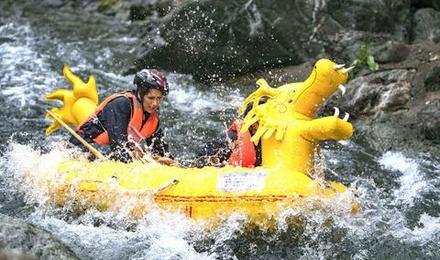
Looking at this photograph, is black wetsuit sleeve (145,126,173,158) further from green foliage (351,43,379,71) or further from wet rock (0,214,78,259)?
green foliage (351,43,379,71)

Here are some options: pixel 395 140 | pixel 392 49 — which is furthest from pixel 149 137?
pixel 392 49

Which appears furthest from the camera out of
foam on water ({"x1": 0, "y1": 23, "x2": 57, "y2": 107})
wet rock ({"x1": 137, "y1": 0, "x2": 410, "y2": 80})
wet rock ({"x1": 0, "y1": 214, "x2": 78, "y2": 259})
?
wet rock ({"x1": 137, "y1": 0, "x2": 410, "y2": 80})

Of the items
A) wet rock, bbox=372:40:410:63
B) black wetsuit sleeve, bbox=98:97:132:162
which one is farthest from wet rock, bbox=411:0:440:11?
black wetsuit sleeve, bbox=98:97:132:162

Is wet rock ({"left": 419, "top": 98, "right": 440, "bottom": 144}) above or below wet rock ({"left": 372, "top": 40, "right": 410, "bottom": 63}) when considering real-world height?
below

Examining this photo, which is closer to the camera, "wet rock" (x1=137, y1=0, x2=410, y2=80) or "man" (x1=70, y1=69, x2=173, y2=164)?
"man" (x1=70, y1=69, x2=173, y2=164)

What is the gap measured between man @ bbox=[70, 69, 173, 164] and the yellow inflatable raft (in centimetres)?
29

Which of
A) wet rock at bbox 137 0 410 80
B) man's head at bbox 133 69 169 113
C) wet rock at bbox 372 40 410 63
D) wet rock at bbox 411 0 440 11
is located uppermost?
wet rock at bbox 411 0 440 11

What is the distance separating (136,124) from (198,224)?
1426 mm

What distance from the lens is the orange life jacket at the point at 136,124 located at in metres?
6.03

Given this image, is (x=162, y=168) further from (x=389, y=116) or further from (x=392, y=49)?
(x=392, y=49)

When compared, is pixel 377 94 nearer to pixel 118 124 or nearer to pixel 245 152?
pixel 245 152

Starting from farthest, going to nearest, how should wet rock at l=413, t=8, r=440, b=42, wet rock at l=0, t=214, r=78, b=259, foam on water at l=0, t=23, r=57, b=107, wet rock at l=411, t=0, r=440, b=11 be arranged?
wet rock at l=411, t=0, r=440, b=11 → wet rock at l=413, t=8, r=440, b=42 → foam on water at l=0, t=23, r=57, b=107 → wet rock at l=0, t=214, r=78, b=259

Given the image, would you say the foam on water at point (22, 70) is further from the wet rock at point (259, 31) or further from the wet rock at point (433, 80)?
the wet rock at point (433, 80)

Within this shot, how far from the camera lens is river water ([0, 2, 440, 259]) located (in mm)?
5070
